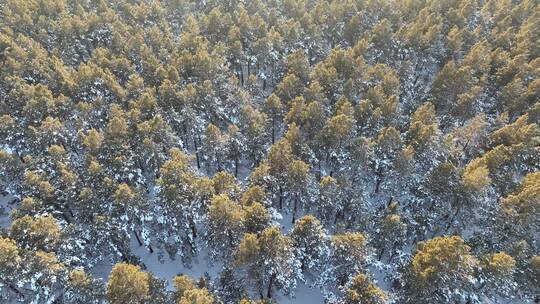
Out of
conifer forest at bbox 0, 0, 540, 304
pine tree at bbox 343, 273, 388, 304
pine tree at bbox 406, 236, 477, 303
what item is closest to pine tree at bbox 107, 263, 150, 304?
conifer forest at bbox 0, 0, 540, 304

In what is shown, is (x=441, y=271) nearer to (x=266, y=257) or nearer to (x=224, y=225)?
(x=266, y=257)

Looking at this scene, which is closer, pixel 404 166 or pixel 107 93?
pixel 404 166

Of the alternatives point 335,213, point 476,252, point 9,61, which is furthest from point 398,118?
point 9,61

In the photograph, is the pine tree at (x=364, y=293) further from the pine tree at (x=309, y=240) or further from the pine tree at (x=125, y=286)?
the pine tree at (x=125, y=286)

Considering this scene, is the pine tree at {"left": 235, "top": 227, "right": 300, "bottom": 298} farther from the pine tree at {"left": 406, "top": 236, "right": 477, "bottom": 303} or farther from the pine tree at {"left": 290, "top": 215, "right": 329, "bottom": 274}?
the pine tree at {"left": 406, "top": 236, "right": 477, "bottom": 303}

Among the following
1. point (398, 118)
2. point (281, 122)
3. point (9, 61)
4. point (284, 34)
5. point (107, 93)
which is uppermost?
point (284, 34)

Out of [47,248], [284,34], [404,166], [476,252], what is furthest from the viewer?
[284,34]

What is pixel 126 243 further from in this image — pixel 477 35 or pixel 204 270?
pixel 477 35

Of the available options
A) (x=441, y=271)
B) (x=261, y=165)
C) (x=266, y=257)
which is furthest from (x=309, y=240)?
(x=441, y=271)

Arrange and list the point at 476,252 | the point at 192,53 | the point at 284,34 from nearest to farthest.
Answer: the point at 476,252 < the point at 192,53 < the point at 284,34
